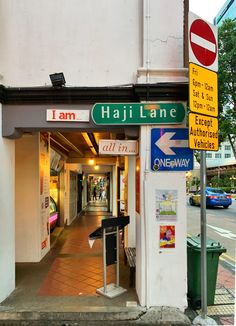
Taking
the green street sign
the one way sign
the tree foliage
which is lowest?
the one way sign

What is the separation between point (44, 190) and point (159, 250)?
3890 mm

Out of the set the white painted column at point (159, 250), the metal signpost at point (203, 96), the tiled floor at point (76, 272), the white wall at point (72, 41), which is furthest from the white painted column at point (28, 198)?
the metal signpost at point (203, 96)

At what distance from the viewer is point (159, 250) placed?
14.8ft

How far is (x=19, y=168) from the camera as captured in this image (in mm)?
6758

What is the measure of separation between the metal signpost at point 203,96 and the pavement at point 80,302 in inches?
21.8

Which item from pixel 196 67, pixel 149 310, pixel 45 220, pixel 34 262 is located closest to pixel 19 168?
pixel 45 220

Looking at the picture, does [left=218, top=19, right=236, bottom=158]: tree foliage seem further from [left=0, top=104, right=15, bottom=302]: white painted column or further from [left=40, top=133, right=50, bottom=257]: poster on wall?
[left=0, top=104, right=15, bottom=302]: white painted column

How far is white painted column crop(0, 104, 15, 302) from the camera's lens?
4703mm

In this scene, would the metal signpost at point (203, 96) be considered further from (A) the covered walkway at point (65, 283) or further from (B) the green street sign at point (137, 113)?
(A) the covered walkway at point (65, 283)

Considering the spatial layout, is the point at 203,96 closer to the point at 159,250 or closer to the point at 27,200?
the point at 159,250

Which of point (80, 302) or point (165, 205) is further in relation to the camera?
point (80, 302)

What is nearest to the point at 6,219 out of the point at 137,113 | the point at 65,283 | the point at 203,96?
the point at 65,283

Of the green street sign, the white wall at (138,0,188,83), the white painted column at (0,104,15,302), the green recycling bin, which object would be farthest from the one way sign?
the white painted column at (0,104,15,302)

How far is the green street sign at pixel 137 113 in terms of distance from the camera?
454cm
